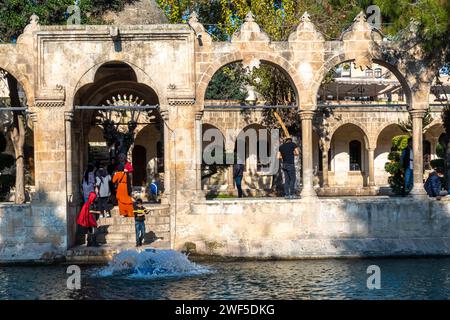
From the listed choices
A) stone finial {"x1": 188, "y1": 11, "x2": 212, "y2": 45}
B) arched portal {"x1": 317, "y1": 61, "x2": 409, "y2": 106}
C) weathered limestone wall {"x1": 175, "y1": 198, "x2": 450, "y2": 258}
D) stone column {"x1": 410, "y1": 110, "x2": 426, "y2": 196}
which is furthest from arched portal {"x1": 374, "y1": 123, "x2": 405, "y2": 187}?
stone finial {"x1": 188, "y1": 11, "x2": 212, "y2": 45}

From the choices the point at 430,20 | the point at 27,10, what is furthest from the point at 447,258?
the point at 27,10

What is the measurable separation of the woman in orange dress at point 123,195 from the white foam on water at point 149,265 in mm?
2763

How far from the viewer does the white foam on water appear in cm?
1426

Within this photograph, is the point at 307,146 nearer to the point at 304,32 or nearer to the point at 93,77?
the point at 304,32

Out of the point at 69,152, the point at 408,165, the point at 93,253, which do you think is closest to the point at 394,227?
the point at 408,165

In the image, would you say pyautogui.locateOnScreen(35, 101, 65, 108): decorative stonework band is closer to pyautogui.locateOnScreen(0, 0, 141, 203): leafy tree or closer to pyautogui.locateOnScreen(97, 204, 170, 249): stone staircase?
pyautogui.locateOnScreen(97, 204, 170, 249): stone staircase

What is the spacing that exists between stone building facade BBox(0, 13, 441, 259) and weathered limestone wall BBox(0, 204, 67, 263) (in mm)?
21

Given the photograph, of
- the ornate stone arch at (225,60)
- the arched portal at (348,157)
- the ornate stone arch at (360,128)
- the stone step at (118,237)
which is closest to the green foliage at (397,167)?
the ornate stone arch at (360,128)

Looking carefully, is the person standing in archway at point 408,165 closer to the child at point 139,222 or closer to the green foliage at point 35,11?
the child at point 139,222

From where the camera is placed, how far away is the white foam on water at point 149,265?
1426 cm

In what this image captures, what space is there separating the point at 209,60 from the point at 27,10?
7.74 m

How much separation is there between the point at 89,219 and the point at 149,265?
7.44 ft

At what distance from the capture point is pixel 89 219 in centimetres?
1605
